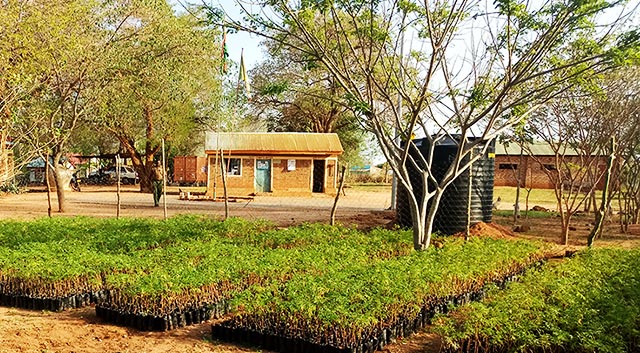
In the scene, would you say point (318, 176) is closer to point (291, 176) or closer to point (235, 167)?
point (291, 176)

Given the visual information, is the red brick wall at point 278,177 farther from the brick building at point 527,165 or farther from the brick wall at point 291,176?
the brick building at point 527,165

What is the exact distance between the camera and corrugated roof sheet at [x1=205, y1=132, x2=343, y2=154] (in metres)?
27.7

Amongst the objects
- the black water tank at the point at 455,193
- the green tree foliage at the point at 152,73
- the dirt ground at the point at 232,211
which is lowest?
the dirt ground at the point at 232,211

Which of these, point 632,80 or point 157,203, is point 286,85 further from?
point 157,203

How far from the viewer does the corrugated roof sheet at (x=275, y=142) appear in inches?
1089

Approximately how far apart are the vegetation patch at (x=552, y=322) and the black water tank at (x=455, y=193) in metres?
6.86

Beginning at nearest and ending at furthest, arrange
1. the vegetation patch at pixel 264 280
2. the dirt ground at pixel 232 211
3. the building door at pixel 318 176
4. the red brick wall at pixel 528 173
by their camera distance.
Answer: the vegetation patch at pixel 264 280 < the dirt ground at pixel 232 211 < the building door at pixel 318 176 < the red brick wall at pixel 528 173

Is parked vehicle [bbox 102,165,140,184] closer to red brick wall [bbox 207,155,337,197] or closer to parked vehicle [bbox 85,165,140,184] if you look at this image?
parked vehicle [bbox 85,165,140,184]

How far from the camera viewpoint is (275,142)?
28406mm

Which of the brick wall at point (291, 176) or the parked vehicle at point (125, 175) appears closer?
the brick wall at point (291, 176)

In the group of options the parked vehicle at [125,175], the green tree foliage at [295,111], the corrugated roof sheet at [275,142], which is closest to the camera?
the corrugated roof sheet at [275,142]

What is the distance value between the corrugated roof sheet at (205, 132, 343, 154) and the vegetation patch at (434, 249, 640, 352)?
22.2 meters

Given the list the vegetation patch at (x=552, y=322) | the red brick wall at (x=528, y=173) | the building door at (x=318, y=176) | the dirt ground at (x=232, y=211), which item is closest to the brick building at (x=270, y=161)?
the building door at (x=318, y=176)

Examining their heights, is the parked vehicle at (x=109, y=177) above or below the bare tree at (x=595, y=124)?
below
